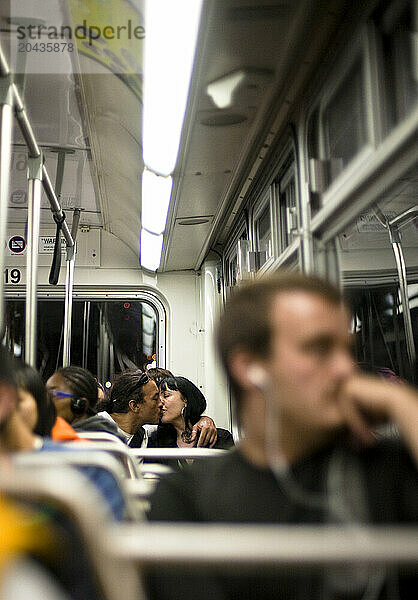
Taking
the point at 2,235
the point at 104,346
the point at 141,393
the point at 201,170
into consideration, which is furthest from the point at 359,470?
the point at 104,346

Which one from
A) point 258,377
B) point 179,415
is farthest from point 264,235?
point 258,377

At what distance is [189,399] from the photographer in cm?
435

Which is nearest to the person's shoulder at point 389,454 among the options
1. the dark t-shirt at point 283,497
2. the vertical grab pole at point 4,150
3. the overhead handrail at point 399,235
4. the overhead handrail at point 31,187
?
the dark t-shirt at point 283,497

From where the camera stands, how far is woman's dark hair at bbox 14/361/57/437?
6.11ft

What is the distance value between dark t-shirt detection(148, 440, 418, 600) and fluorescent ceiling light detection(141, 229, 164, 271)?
390 cm

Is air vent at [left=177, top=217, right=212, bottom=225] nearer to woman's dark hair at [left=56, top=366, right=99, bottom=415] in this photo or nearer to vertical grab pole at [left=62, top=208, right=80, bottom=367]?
vertical grab pole at [left=62, top=208, right=80, bottom=367]

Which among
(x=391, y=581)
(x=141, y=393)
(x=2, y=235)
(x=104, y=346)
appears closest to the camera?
(x=391, y=581)

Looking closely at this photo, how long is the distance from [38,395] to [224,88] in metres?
1.50

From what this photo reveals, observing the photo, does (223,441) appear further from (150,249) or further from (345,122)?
(345,122)

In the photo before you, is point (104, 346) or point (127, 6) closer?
point (127, 6)

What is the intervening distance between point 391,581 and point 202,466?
387mm

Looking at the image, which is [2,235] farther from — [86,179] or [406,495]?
[86,179]

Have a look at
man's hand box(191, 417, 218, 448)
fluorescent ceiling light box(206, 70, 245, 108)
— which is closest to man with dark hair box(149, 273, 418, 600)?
fluorescent ceiling light box(206, 70, 245, 108)

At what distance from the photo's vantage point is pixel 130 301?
628 centimetres
